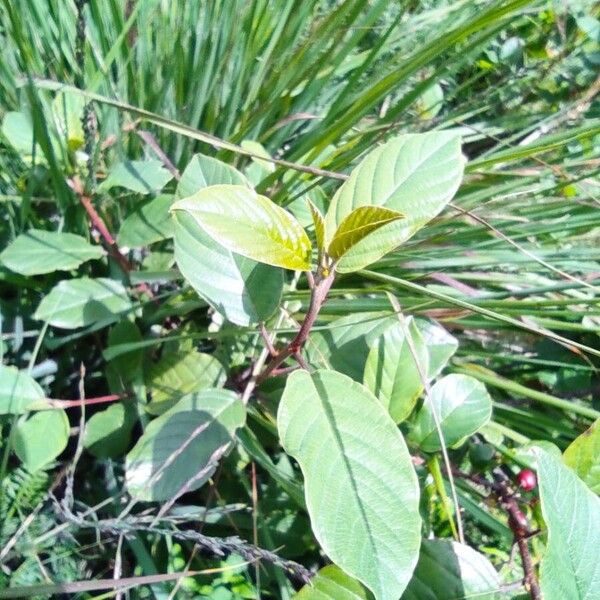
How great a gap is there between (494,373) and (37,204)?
617 mm

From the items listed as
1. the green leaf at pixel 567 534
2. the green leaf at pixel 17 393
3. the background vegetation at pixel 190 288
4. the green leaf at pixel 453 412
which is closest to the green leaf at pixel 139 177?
the background vegetation at pixel 190 288

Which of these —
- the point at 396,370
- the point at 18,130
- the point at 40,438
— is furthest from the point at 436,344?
the point at 18,130

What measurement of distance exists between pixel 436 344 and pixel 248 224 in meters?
0.28

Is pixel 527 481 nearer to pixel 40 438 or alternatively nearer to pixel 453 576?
pixel 453 576

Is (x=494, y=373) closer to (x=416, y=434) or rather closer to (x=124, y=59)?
(x=416, y=434)

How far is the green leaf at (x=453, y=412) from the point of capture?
1.94 feet

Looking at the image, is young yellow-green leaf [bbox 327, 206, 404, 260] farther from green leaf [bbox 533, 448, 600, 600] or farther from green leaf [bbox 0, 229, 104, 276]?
green leaf [bbox 0, 229, 104, 276]

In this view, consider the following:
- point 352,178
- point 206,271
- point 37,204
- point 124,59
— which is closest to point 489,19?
point 352,178

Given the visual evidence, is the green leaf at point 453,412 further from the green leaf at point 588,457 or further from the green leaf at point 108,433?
the green leaf at point 108,433

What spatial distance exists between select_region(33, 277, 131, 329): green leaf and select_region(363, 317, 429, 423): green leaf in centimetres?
28

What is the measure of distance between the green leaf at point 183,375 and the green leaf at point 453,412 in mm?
219

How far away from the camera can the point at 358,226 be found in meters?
0.41

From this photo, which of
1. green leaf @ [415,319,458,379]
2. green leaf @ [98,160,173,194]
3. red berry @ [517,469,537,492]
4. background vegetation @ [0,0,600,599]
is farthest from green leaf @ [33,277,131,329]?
red berry @ [517,469,537,492]

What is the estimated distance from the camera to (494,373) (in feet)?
2.62
